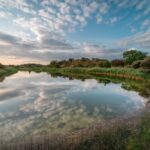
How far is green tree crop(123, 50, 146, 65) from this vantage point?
6572cm

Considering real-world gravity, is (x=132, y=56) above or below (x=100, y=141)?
above

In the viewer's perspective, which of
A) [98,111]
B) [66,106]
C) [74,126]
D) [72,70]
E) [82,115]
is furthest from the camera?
[72,70]

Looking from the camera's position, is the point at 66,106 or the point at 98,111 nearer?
the point at 98,111

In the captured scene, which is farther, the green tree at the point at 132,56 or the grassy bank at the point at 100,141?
the green tree at the point at 132,56

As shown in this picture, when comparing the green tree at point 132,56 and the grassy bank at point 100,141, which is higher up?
the green tree at point 132,56

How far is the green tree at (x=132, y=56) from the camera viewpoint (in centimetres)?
6572

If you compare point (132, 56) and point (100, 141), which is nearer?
point (100, 141)

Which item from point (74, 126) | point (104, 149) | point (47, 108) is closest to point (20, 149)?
point (104, 149)

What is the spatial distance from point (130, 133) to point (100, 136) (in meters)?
0.98

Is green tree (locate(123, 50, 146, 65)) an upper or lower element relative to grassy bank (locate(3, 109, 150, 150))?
upper

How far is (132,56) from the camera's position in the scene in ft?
218

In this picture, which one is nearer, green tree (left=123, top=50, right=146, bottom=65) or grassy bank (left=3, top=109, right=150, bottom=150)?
grassy bank (left=3, top=109, right=150, bottom=150)

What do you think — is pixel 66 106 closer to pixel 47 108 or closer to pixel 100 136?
pixel 47 108

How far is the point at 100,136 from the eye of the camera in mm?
6059
